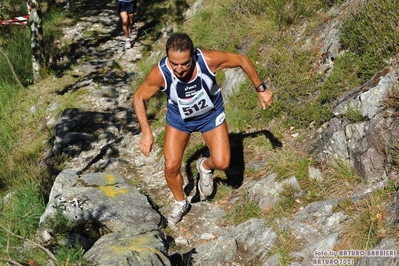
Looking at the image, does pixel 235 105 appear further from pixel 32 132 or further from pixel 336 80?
pixel 32 132

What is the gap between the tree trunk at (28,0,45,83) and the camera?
34.1ft

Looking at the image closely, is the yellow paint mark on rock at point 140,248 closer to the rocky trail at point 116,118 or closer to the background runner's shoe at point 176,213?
the rocky trail at point 116,118

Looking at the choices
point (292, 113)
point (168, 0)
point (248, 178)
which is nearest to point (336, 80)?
point (292, 113)

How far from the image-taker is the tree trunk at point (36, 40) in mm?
10406

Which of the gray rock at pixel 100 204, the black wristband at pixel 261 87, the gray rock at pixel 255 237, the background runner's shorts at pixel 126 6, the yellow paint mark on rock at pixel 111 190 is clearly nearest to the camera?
the gray rock at pixel 255 237

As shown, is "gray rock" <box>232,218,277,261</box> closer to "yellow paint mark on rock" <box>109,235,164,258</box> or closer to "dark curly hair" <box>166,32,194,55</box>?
"yellow paint mark on rock" <box>109,235,164,258</box>

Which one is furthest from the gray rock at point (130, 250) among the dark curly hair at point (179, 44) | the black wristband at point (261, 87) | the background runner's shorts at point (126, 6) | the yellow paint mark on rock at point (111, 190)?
the background runner's shorts at point (126, 6)

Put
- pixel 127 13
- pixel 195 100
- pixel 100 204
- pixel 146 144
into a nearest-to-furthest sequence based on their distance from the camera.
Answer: pixel 146 144, pixel 195 100, pixel 100 204, pixel 127 13

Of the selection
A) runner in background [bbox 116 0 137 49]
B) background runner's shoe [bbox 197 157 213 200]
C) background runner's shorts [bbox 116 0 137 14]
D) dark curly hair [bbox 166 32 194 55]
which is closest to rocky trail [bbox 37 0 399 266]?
background runner's shoe [bbox 197 157 213 200]

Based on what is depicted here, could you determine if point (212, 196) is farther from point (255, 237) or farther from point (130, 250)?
point (130, 250)

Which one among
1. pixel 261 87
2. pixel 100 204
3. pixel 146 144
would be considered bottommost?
pixel 100 204

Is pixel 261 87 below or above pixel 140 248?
above

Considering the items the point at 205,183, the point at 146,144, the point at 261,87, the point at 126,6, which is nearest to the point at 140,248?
the point at 146,144

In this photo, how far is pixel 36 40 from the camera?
34.9 ft
